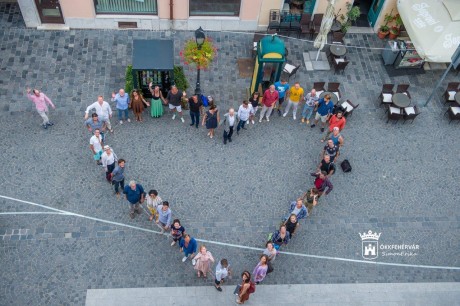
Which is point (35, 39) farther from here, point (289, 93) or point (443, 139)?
point (443, 139)

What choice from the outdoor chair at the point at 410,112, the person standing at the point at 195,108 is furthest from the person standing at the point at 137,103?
the outdoor chair at the point at 410,112

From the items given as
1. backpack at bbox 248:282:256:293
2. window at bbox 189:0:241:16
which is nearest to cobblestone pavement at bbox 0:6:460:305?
backpack at bbox 248:282:256:293

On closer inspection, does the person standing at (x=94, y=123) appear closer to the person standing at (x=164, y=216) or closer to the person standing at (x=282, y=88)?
the person standing at (x=164, y=216)

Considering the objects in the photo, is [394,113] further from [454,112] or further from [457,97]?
[457,97]

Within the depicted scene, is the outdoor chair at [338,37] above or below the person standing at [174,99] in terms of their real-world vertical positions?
above

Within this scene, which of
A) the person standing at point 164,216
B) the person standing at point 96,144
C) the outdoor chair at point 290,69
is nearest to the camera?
the person standing at point 164,216

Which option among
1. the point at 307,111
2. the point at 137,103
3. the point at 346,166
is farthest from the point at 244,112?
the point at 346,166

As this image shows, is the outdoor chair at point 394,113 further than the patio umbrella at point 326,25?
Yes
